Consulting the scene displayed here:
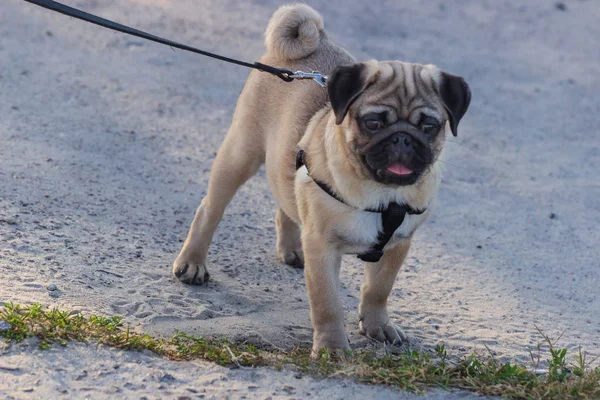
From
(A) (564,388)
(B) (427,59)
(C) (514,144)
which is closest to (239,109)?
(A) (564,388)

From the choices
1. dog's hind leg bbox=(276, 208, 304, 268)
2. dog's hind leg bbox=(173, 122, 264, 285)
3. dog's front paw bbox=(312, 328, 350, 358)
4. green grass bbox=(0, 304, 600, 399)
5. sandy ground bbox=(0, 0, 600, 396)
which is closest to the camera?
green grass bbox=(0, 304, 600, 399)

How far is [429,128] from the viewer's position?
156 inches

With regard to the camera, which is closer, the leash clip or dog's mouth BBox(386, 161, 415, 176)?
dog's mouth BBox(386, 161, 415, 176)

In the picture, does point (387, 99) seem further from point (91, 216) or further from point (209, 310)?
point (91, 216)

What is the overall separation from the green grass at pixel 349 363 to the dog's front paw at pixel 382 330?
1.89 feet

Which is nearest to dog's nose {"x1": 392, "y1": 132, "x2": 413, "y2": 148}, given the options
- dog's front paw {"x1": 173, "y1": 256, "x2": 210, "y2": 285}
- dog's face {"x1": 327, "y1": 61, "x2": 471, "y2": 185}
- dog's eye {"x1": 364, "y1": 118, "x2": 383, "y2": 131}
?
dog's face {"x1": 327, "y1": 61, "x2": 471, "y2": 185}

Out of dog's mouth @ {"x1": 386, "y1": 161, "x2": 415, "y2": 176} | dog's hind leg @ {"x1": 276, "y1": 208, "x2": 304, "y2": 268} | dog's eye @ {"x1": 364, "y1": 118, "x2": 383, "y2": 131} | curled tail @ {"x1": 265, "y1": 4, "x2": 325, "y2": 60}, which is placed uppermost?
curled tail @ {"x1": 265, "y1": 4, "x2": 325, "y2": 60}

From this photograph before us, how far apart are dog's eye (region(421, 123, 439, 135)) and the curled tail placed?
127cm

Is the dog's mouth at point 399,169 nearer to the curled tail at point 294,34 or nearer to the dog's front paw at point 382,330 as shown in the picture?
the dog's front paw at point 382,330

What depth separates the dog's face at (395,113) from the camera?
385 cm

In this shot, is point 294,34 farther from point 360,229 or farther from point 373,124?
Answer: point 360,229

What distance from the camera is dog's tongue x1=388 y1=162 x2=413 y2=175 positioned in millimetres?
3824

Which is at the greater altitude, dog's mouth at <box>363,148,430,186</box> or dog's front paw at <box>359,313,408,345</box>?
dog's mouth at <box>363,148,430,186</box>

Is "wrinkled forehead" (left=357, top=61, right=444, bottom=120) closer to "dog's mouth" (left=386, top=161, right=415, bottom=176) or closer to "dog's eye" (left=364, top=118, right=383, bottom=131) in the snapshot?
"dog's eye" (left=364, top=118, right=383, bottom=131)
